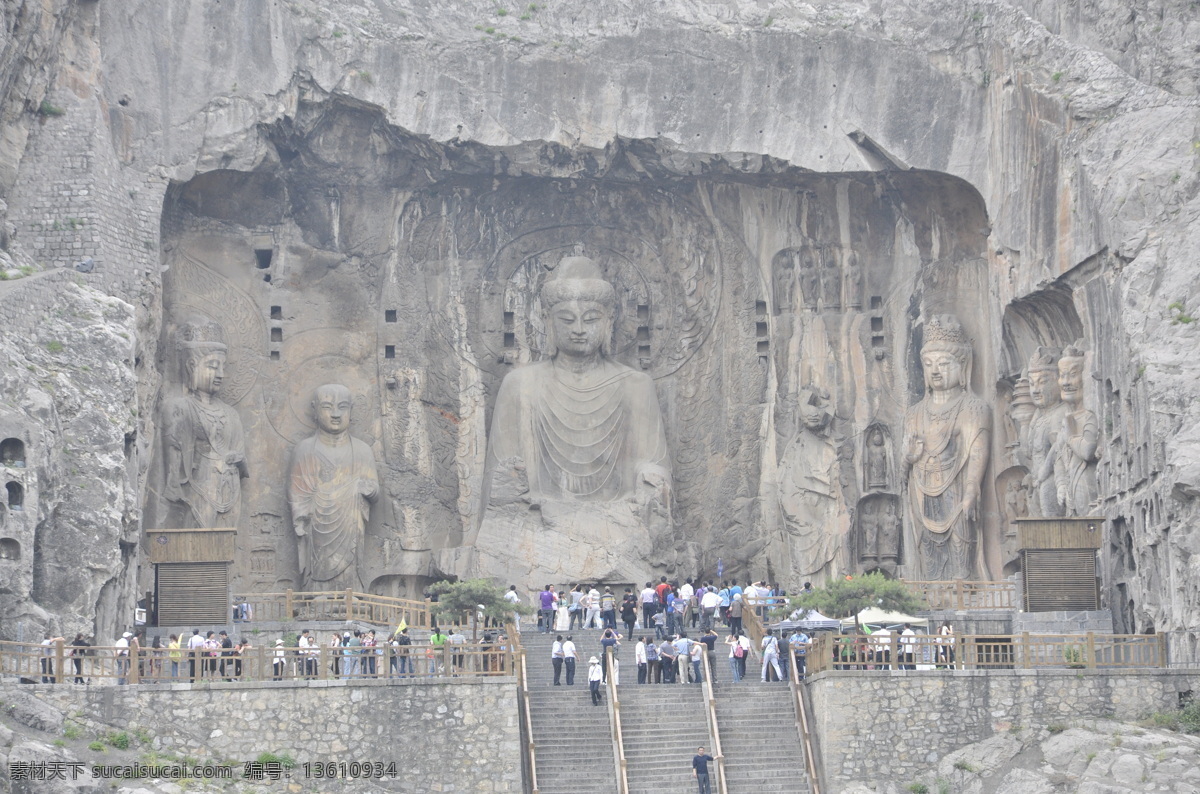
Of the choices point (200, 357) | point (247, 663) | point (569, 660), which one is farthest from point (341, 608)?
point (247, 663)

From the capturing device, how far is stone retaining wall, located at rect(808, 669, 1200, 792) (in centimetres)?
3622

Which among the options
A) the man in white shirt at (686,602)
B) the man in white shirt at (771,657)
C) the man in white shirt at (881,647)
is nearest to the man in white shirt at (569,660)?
the man in white shirt at (771,657)

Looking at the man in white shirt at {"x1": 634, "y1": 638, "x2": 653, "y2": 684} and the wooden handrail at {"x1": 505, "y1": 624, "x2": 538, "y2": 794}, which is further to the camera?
the man in white shirt at {"x1": 634, "y1": 638, "x2": 653, "y2": 684}

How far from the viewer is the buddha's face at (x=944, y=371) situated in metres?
46.1

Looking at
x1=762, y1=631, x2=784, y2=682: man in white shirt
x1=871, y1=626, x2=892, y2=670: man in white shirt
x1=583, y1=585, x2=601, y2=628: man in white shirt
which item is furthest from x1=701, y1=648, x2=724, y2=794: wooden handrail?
x1=583, y1=585, x2=601, y2=628: man in white shirt

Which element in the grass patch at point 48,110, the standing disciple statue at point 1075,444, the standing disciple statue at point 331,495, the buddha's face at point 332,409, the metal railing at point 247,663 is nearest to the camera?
the metal railing at point 247,663

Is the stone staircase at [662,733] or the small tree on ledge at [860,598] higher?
the small tree on ledge at [860,598]

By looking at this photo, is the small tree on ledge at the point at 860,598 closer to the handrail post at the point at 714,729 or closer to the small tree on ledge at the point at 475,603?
the handrail post at the point at 714,729

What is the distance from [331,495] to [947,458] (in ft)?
36.9

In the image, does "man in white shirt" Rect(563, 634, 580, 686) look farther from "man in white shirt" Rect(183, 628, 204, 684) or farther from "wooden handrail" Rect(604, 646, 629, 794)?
"man in white shirt" Rect(183, 628, 204, 684)

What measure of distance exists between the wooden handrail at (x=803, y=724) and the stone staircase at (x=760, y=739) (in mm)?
98

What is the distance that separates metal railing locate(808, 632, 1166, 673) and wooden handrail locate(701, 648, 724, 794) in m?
1.57

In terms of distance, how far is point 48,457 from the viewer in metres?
38.6

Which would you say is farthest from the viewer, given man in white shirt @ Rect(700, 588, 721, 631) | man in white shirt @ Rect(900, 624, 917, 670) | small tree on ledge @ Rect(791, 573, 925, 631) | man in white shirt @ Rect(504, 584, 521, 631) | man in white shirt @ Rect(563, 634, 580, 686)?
man in white shirt @ Rect(700, 588, 721, 631)
